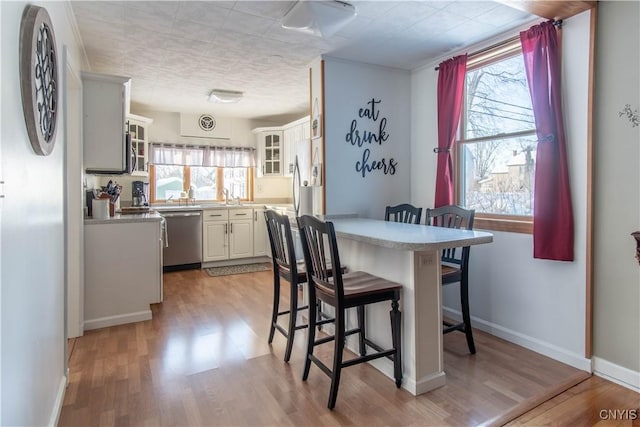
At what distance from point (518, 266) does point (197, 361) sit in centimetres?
239

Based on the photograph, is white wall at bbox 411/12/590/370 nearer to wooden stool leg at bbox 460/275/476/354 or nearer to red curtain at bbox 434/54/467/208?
red curtain at bbox 434/54/467/208

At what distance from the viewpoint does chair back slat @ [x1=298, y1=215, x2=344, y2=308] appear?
6.33 ft

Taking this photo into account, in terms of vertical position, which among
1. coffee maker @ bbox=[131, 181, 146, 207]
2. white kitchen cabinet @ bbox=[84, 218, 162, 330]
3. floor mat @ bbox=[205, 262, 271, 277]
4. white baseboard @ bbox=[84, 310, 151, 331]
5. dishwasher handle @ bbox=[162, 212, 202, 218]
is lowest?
white baseboard @ bbox=[84, 310, 151, 331]

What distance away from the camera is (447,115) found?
3213 mm

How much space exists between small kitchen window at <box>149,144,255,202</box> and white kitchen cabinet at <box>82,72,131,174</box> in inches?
90.2

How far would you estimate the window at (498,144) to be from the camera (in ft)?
9.07

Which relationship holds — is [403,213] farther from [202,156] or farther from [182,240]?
[202,156]

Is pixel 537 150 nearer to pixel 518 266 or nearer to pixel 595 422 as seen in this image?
pixel 518 266

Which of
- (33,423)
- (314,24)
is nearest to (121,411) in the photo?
(33,423)

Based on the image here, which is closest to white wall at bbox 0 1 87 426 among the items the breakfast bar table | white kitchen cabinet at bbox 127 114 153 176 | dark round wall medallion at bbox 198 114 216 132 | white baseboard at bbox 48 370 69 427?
white baseboard at bbox 48 370 69 427

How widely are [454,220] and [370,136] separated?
1246 millimetres

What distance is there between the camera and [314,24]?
246 cm

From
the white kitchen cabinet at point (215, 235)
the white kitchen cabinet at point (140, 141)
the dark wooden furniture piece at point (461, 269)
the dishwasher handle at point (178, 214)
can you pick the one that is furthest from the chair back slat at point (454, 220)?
the white kitchen cabinet at point (140, 141)

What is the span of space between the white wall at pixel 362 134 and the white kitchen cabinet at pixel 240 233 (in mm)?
2509
